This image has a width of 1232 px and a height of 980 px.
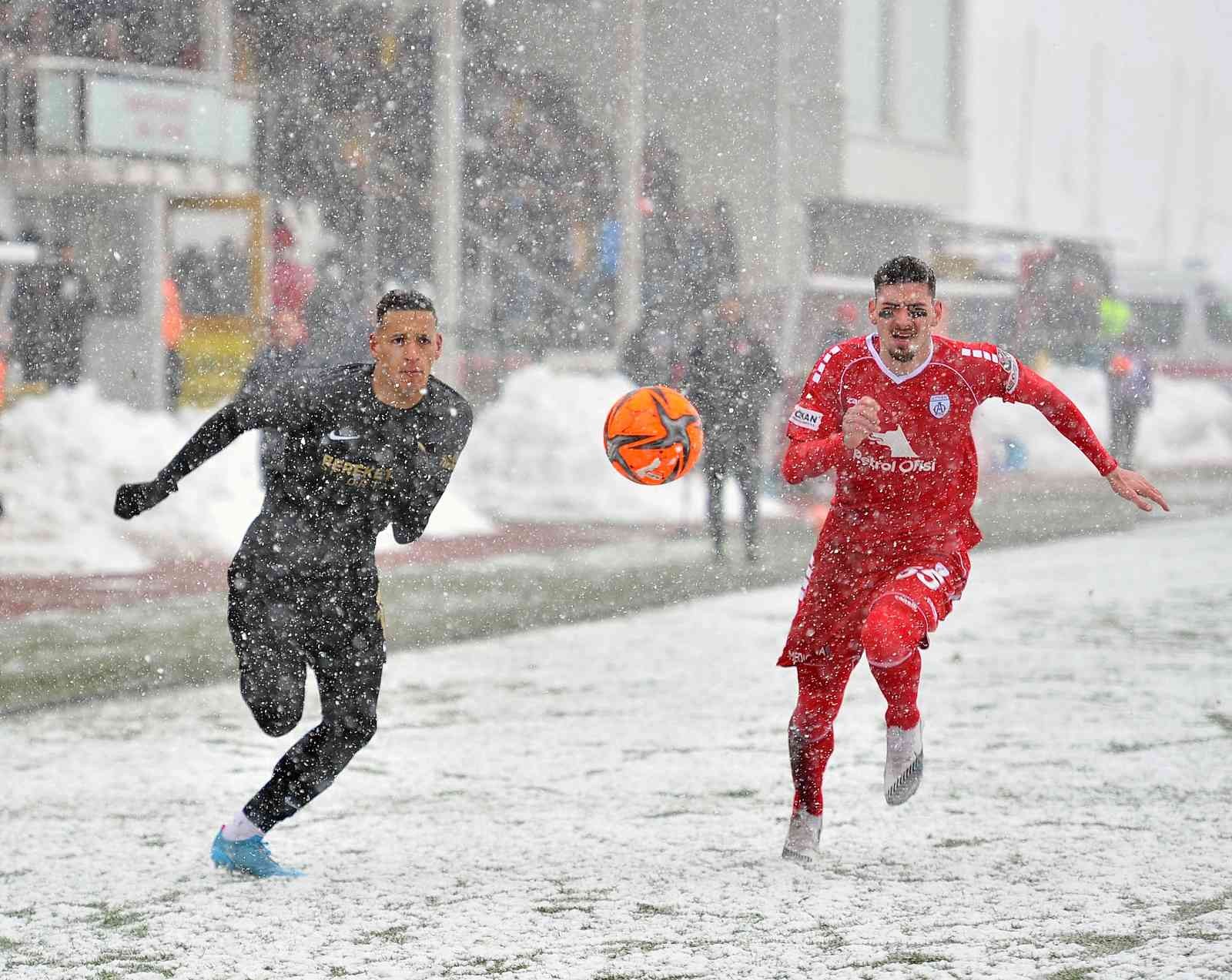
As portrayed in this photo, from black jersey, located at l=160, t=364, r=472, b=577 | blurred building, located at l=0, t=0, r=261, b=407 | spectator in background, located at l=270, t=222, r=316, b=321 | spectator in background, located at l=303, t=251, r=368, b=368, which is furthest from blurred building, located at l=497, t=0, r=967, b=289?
black jersey, located at l=160, t=364, r=472, b=577

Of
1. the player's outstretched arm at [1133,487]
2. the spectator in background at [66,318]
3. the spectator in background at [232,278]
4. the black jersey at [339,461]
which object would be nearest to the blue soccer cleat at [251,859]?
the black jersey at [339,461]

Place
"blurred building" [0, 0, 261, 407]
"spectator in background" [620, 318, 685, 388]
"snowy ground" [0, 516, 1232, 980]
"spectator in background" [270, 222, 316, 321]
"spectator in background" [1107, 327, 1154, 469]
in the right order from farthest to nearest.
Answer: "spectator in background" [1107, 327, 1154, 469] → "blurred building" [0, 0, 261, 407] → "spectator in background" [270, 222, 316, 321] → "spectator in background" [620, 318, 685, 388] → "snowy ground" [0, 516, 1232, 980]

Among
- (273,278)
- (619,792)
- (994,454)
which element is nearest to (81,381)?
(273,278)

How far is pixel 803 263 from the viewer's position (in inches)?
1275

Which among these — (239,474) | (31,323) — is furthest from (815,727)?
(31,323)

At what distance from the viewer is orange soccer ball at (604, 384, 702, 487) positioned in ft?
21.6

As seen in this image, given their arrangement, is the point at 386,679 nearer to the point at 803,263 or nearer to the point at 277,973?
the point at 277,973

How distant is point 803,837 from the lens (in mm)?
6062

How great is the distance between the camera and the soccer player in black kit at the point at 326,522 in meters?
5.65

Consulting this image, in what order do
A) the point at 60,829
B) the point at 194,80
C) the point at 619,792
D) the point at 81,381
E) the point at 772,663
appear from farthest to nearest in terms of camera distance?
1. the point at 194,80
2. the point at 81,381
3. the point at 772,663
4. the point at 619,792
5. the point at 60,829

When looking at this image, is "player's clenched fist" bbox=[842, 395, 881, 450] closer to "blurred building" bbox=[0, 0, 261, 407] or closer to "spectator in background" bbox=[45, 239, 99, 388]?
"spectator in background" bbox=[45, 239, 99, 388]

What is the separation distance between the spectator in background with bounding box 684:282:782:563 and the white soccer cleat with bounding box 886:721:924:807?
8408 mm

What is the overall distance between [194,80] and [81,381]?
395 cm

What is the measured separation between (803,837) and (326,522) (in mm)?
1772
